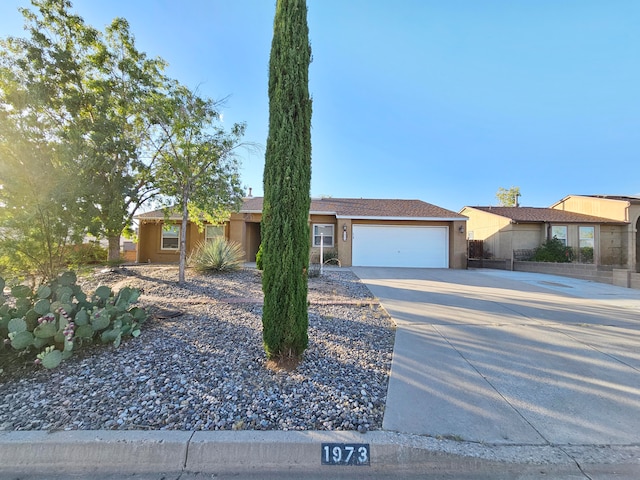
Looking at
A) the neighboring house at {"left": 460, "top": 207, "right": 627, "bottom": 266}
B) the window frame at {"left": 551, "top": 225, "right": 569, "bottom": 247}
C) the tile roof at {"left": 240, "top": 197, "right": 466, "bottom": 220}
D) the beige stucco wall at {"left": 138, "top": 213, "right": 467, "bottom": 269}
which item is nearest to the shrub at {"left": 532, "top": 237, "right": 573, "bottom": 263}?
the neighboring house at {"left": 460, "top": 207, "right": 627, "bottom": 266}

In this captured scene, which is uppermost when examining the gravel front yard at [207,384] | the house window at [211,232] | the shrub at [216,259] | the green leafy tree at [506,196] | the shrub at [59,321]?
the green leafy tree at [506,196]

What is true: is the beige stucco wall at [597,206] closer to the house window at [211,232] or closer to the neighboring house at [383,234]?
the neighboring house at [383,234]

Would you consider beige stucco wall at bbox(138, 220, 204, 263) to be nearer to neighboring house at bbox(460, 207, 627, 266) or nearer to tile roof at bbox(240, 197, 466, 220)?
tile roof at bbox(240, 197, 466, 220)

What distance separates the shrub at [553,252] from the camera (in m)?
15.8

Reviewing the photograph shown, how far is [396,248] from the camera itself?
15.3m

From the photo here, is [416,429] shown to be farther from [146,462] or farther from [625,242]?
[625,242]

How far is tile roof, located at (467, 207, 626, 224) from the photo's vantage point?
17.2 meters

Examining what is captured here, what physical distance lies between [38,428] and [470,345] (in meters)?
4.82

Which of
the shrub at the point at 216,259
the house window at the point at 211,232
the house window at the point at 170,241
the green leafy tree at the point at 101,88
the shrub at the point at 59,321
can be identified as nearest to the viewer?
the shrub at the point at 59,321

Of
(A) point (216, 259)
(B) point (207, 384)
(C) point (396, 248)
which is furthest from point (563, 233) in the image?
(B) point (207, 384)

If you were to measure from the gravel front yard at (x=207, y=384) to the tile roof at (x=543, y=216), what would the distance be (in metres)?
17.3

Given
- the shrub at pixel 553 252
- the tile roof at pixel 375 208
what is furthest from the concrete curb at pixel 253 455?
the shrub at pixel 553 252

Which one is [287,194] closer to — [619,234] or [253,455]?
[253,455]

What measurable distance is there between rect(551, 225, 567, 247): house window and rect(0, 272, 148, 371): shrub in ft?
70.6
